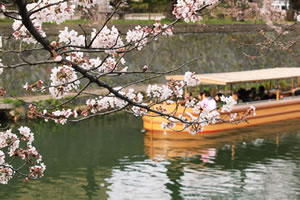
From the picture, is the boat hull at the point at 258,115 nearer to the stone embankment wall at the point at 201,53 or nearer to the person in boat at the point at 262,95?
the person in boat at the point at 262,95

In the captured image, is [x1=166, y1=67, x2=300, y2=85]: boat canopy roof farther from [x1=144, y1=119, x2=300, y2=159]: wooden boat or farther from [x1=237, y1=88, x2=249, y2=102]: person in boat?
[x1=144, y1=119, x2=300, y2=159]: wooden boat

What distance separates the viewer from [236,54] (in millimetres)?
31500

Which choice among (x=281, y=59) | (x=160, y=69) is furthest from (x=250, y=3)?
(x=160, y=69)

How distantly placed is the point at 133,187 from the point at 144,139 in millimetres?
5635

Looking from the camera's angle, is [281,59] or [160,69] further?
[281,59]

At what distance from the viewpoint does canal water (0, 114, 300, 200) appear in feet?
42.9

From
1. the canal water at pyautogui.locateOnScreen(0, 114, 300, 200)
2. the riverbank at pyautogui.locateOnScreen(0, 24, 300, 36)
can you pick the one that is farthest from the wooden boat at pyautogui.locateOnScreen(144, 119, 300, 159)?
the riverbank at pyautogui.locateOnScreen(0, 24, 300, 36)

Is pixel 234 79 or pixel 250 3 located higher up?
pixel 250 3

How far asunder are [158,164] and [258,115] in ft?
23.4

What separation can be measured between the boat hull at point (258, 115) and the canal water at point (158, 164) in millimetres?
362

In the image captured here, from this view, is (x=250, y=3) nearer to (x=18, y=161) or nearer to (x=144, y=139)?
(x=144, y=139)

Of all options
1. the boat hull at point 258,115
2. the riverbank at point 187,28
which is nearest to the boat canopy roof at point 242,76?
the boat hull at point 258,115

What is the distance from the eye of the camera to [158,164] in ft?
51.3

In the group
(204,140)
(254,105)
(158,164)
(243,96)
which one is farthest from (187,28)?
(158,164)
